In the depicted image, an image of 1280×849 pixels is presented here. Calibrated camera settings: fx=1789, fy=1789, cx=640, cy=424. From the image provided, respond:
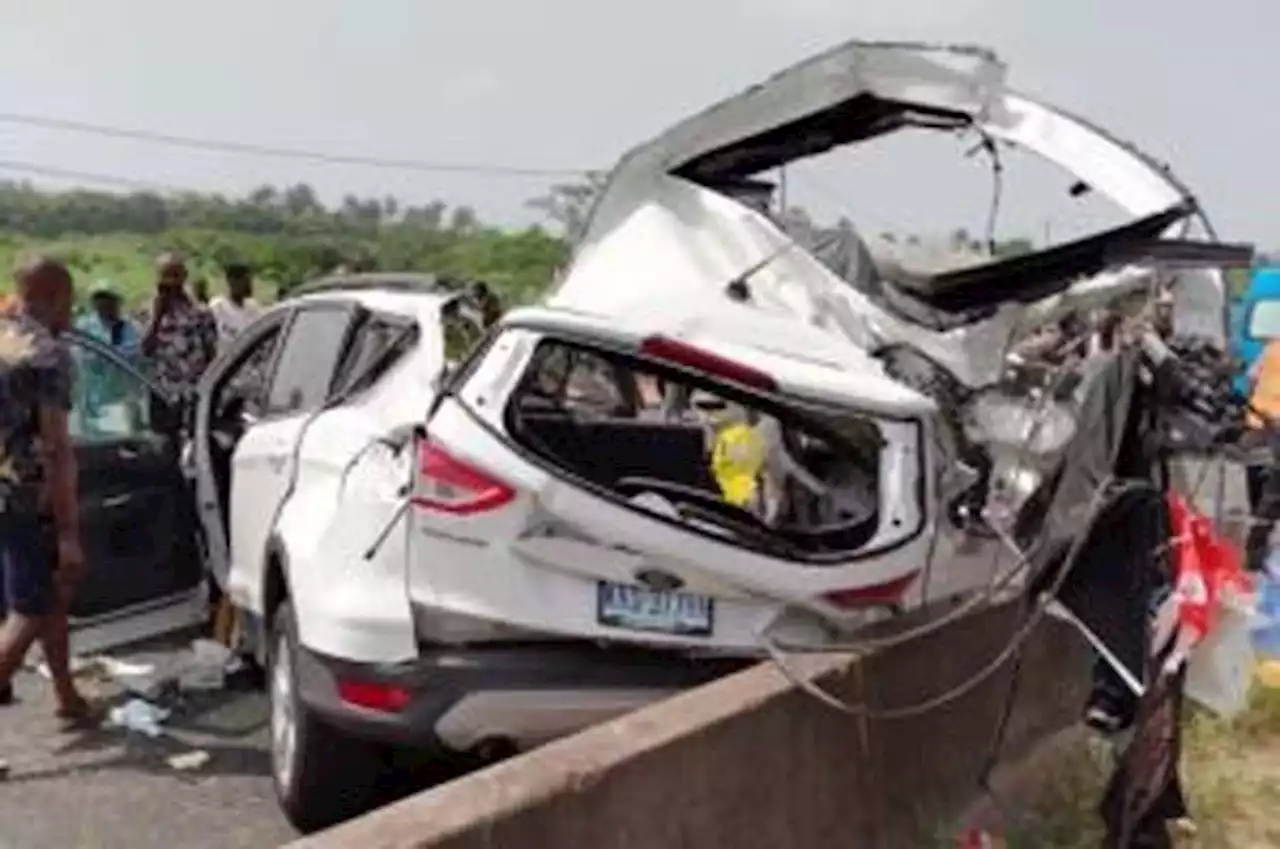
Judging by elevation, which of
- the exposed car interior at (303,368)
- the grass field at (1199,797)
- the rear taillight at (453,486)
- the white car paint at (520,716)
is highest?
the exposed car interior at (303,368)

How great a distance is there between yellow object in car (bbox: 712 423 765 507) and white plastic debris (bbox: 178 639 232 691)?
7.93 ft

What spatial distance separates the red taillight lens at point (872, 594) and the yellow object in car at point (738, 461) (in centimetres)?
83

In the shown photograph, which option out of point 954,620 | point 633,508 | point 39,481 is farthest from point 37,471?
point 954,620

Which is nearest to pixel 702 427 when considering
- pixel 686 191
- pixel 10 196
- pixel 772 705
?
pixel 686 191

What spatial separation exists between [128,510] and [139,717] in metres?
0.92

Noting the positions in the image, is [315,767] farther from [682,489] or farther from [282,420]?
[282,420]

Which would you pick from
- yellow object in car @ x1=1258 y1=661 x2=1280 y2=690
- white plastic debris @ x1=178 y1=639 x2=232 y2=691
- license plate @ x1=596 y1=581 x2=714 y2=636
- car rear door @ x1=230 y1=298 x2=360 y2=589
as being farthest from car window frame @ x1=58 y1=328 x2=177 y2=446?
yellow object in car @ x1=1258 y1=661 x2=1280 y2=690

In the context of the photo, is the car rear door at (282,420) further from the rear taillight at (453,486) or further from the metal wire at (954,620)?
the metal wire at (954,620)

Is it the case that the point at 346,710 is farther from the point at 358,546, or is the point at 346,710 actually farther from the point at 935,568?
the point at 935,568

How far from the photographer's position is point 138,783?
6.39 m

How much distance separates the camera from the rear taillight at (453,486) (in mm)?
4918

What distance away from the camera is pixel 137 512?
7562mm

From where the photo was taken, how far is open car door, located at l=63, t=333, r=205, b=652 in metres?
7.39

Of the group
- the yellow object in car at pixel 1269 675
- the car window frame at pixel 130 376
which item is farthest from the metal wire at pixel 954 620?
the car window frame at pixel 130 376
